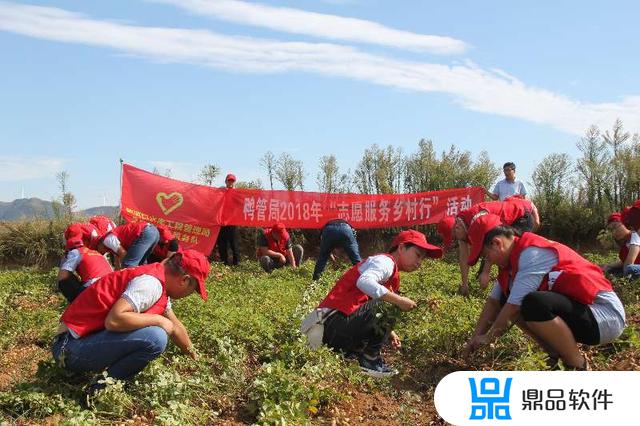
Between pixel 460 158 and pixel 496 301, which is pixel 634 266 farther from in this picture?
pixel 460 158

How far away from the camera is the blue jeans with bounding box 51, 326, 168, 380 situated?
4.12 m

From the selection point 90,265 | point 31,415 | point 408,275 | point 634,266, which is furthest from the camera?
point 408,275

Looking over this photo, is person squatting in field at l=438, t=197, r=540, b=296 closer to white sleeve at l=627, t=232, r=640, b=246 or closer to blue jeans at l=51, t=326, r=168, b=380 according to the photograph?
white sleeve at l=627, t=232, r=640, b=246

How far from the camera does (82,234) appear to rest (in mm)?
7000

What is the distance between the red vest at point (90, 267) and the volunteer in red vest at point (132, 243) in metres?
0.75

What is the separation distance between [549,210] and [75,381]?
12054 millimetres

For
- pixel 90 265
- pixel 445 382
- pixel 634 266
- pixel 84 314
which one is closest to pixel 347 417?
pixel 445 382

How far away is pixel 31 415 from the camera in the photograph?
12.9ft

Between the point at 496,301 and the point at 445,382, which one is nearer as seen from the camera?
the point at 445,382

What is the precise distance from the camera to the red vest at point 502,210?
22.8ft

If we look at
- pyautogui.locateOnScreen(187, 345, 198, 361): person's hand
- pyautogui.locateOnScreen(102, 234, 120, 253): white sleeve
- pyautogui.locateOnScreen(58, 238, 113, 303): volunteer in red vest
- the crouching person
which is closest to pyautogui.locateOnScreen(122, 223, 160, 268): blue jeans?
pyautogui.locateOnScreen(102, 234, 120, 253): white sleeve

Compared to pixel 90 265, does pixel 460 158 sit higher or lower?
higher

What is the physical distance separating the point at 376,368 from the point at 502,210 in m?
2.84

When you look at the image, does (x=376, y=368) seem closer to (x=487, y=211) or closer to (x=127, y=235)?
(x=487, y=211)
